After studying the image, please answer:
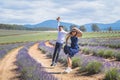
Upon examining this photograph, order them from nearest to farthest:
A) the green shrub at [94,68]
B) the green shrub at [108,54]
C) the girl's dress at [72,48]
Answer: the green shrub at [94,68] < the girl's dress at [72,48] < the green shrub at [108,54]

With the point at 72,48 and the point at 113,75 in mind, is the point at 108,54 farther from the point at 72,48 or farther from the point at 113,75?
the point at 113,75

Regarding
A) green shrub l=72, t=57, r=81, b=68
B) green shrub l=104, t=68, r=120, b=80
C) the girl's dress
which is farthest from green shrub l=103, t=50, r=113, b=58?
green shrub l=104, t=68, r=120, b=80

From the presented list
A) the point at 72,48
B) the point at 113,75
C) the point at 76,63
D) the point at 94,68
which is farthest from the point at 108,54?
the point at 113,75

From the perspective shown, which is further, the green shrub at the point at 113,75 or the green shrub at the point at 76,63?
the green shrub at the point at 76,63

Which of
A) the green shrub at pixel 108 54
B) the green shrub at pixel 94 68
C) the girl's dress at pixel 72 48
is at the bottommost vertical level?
the green shrub at pixel 108 54

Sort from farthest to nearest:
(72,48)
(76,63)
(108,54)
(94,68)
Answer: (108,54), (76,63), (72,48), (94,68)

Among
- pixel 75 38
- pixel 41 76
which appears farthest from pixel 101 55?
pixel 41 76

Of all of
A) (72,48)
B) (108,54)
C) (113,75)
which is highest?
(72,48)

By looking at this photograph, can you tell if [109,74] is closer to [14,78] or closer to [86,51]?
[14,78]

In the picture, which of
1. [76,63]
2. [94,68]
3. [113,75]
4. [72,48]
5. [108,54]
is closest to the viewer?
[113,75]

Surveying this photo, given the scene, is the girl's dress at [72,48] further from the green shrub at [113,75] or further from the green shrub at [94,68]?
the green shrub at [113,75]

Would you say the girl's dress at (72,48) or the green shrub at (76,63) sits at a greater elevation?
the girl's dress at (72,48)

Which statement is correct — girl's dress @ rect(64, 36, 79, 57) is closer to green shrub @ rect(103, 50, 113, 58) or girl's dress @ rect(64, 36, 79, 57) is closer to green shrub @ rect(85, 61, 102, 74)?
green shrub @ rect(85, 61, 102, 74)

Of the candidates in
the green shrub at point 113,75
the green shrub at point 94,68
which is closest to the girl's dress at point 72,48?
the green shrub at point 94,68
